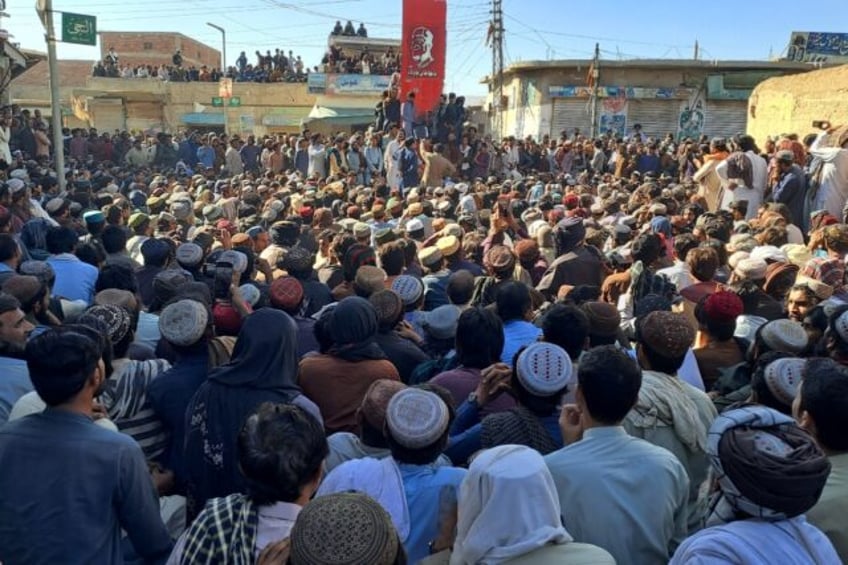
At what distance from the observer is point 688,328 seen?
10.3 ft

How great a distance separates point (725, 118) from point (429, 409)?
91.6 ft

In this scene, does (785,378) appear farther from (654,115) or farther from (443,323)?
(654,115)

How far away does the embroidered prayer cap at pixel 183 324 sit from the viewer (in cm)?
326

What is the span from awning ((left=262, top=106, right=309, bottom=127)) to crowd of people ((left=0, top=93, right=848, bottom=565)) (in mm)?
26000

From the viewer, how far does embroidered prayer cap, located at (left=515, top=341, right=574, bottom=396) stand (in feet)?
8.95

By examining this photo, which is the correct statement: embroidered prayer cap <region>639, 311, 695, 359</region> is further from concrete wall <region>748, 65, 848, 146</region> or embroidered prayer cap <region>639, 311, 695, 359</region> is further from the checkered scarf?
concrete wall <region>748, 65, 848, 146</region>

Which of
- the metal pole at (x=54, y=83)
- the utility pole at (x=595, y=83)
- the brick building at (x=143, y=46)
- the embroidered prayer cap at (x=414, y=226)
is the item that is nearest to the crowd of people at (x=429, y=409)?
the embroidered prayer cap at (x=414, y=226)

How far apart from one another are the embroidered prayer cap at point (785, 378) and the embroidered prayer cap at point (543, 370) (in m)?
0.77

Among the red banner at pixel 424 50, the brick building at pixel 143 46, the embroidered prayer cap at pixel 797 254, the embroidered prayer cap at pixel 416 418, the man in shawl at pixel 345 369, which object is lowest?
the man in shawl at pixel 345 369

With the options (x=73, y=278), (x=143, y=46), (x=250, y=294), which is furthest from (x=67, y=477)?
(x=143, y=46)

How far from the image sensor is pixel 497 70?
31.8 m

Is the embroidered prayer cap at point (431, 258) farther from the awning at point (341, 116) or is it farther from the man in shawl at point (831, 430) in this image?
the awning at point (341, 116)

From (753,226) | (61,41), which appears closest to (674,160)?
(753,226)

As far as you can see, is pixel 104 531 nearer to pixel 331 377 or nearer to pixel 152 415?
pixel 152 415
